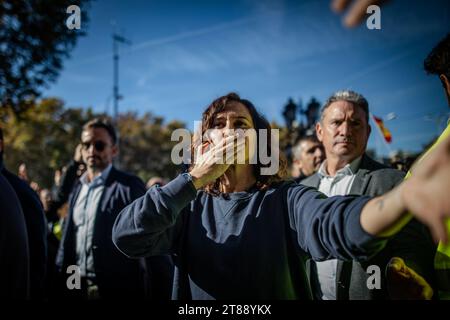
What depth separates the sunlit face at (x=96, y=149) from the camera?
364cm

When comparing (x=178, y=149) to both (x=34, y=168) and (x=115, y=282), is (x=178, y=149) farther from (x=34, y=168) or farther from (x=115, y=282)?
(x=34, y=168)

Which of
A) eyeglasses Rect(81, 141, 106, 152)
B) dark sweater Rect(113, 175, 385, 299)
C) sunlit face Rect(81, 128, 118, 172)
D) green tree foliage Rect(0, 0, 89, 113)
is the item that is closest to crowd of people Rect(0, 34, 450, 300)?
dark sweater Rect(113, 175, 385, 299)

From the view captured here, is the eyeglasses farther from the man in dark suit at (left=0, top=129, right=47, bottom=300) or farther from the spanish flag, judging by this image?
the spanish flag

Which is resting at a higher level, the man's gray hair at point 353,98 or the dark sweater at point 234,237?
the man's gray hair at point 353,98

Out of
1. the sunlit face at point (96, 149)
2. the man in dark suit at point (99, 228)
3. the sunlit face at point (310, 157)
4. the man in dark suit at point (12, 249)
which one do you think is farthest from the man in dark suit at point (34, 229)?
the sunlit face at point (310, 157)

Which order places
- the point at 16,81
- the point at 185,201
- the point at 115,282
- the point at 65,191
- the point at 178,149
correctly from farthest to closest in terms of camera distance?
the point at 16,81 < the point at 65,191 < the point at 115,282 < the point at 178,149 < the point at 185,201

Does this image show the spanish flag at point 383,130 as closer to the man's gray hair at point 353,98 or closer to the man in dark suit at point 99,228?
the man's gray hair at point 353,98

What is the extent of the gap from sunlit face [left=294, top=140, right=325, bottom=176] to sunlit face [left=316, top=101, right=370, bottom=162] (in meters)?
1.72

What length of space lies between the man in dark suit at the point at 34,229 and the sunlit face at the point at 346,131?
2641mm

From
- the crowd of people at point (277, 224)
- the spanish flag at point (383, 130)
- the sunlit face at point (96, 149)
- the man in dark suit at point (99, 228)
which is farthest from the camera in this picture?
the spanish flag at point (383, 130)

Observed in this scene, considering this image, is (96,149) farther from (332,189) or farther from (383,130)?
(383,130)

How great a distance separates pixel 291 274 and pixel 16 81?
398 inches

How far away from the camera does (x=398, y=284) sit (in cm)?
151
